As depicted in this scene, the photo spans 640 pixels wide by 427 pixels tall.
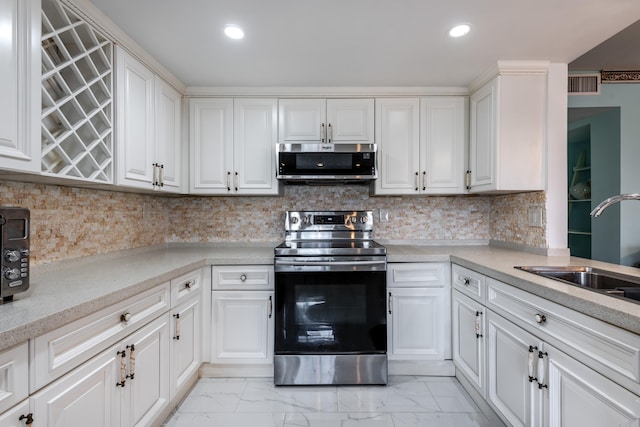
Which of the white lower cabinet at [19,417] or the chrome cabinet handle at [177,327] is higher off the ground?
the white lower cabinet at [19,417]

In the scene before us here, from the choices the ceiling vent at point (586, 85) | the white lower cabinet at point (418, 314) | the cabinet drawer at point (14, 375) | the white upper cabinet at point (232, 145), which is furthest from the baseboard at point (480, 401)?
the ceiling vent at point (586, 85)

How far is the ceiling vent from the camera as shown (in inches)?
111

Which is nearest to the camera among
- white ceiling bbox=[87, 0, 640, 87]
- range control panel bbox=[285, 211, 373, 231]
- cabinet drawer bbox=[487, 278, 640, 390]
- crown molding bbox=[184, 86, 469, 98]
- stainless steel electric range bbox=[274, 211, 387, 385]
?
cabinet drawer bbox=[487, 278, 640, 390]

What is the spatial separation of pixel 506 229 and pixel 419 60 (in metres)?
1.49

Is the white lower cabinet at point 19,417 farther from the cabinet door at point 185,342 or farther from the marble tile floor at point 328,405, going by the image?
the marble tile floor at point 328,405

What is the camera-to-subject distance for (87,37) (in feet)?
5.34

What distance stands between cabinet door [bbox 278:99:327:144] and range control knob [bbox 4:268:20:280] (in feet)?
5.94

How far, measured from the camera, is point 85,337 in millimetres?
1143

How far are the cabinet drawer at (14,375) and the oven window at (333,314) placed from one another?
1.38 metres

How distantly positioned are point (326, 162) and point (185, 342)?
1514mm

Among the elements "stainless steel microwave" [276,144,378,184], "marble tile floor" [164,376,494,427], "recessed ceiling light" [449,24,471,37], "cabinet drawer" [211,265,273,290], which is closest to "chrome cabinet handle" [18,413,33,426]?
"marble tile floor" [164,376,494,427]

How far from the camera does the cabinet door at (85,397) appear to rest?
0.98 m

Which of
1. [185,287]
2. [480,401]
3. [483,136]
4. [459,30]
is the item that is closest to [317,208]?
[185,287]

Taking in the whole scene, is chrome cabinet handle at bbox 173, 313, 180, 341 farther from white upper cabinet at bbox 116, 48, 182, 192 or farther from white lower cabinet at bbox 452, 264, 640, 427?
white lower cabinet at bbox 452, 264, 640, 427
